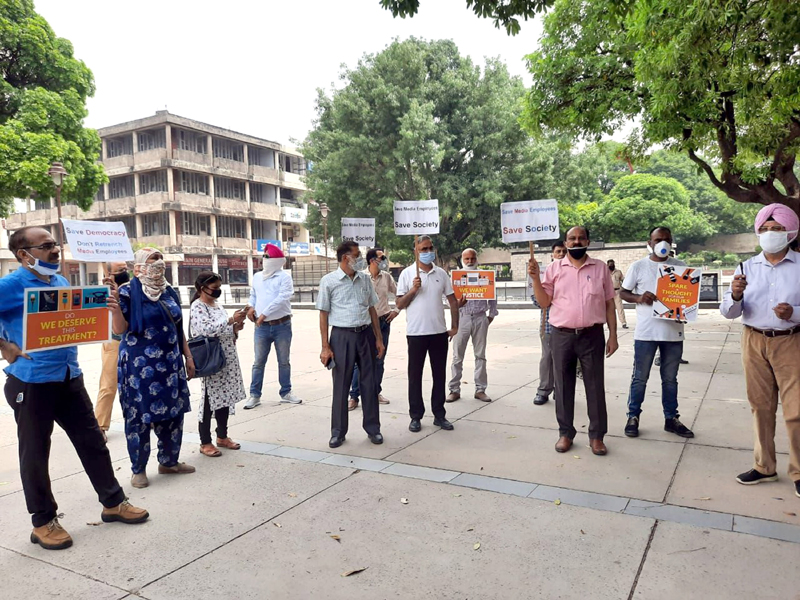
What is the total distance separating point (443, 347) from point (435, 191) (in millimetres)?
19148

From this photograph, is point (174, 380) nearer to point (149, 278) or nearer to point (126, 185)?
point (149, 278)

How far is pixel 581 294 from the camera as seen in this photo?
198 inches

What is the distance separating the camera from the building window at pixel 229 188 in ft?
151

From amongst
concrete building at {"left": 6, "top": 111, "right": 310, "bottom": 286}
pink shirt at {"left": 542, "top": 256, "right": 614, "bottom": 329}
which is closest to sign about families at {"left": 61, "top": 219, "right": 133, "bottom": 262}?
pink shirt at {"left": 542, "top": 256, "right": 614, "bottom": 329}

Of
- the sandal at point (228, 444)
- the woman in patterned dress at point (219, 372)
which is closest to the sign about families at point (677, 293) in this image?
the woman in patterned dress at point (219, 372)

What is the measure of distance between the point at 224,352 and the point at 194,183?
42.7 metres

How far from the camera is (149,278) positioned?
14.3 feet

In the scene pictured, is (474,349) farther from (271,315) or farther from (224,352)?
(224,352)

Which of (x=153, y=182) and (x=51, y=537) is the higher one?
(x=153, y=182)

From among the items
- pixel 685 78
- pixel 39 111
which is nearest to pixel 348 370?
pixel 685 78

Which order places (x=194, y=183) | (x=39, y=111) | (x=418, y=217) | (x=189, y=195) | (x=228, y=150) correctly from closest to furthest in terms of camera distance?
(x=418, y=217) → (x=39, y=111) → (x=189, y=195) → (x=194, y=183) → (x=228, y=150)

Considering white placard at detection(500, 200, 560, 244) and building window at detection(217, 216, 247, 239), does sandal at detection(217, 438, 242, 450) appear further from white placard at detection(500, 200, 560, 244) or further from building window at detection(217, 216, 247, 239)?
building window at detection(217, 216, 247, 239)

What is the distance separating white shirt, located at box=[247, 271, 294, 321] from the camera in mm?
7195

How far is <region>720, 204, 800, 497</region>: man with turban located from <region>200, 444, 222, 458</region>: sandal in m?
4.23
